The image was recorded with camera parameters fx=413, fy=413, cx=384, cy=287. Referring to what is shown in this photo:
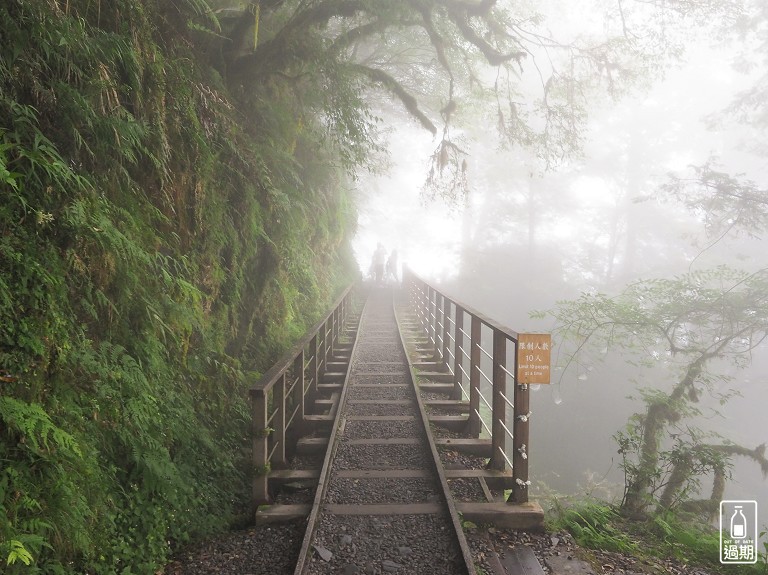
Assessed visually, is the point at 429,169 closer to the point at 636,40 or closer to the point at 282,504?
the point at 636,40

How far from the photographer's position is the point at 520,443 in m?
3.62

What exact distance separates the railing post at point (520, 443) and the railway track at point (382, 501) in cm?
62

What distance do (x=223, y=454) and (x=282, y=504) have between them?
730 millimetres

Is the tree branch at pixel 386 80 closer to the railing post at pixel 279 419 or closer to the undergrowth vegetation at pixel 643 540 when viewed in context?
the railing post at pixel 279 419

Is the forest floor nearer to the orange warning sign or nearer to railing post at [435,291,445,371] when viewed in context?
the orange warning sign

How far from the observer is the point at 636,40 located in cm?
759

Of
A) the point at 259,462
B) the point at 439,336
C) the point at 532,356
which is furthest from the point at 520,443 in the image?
the point at 439,336

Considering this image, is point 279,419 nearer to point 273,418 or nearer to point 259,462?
point 273,418

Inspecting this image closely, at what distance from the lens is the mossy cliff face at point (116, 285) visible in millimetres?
2092

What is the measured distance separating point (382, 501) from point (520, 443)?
131 cm

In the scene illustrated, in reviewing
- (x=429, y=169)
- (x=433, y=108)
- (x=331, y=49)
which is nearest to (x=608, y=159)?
(x=433, y=108)

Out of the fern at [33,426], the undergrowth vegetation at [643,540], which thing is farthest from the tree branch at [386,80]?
the undergrowth vegetation at [643,540]

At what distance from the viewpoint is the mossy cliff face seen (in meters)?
2.09

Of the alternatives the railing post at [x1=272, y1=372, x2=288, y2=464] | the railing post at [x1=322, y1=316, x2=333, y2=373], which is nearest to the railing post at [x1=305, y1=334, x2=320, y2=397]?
the railing post at [x1=322, y1=316, x2=333, y2=373]
